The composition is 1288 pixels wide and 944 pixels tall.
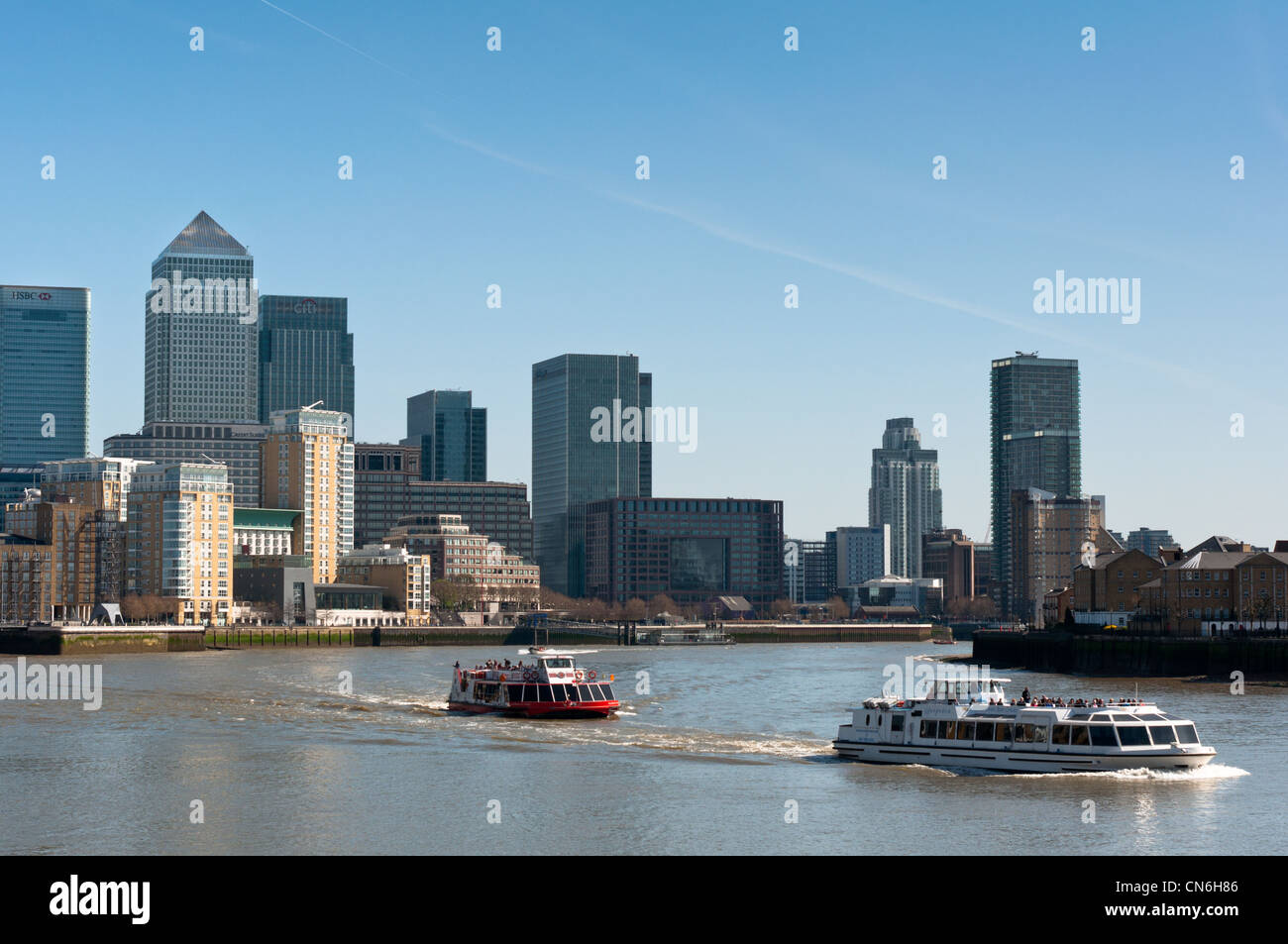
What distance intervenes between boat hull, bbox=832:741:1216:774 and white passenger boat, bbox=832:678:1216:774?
0.13 ft

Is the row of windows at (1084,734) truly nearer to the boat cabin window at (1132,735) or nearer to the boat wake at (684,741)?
the boat cabin window at (1132,735)

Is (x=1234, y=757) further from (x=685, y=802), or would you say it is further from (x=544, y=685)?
(x=544, y=685)

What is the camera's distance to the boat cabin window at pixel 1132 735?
208 feet

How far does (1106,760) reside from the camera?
62.8 meters

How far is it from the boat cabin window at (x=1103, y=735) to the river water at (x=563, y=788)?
159 cm

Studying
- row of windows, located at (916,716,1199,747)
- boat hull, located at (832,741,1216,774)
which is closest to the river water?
boat hull, located at (832,741,1216,774)

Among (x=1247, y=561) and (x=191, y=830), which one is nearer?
(x=191, y=830)

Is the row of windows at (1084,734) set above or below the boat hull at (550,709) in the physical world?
above

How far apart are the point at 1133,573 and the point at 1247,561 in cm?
2151

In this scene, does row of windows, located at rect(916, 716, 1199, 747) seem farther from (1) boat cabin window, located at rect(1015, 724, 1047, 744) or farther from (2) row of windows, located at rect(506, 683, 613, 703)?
(2) row of windows, located at rect(506, 683, 613, 703)

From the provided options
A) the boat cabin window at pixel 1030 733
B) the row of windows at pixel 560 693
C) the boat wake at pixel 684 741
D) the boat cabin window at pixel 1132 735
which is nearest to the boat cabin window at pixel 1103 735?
the boat cabin window at pixel 1132 735
